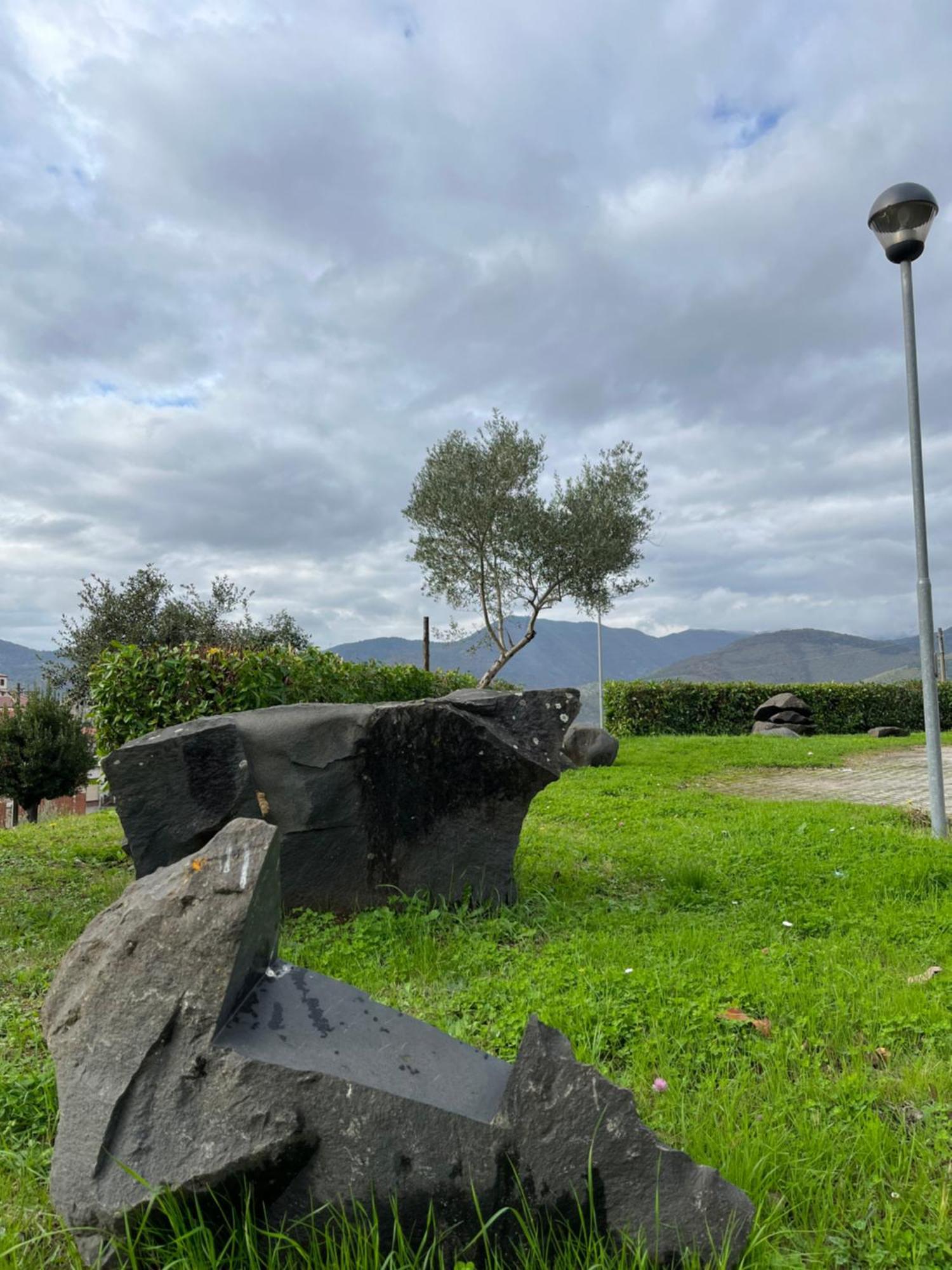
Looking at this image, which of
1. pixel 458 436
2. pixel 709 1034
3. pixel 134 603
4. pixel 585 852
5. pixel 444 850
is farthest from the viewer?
pixel 134 603

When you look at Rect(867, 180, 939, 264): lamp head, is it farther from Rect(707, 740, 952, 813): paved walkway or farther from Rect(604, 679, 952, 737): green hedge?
Rect(604, 679, 952, 737): green hedge

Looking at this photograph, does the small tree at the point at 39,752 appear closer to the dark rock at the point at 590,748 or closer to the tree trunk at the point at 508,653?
the dark rock at the point at 590,748

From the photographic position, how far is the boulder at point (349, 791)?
5707 millimetres

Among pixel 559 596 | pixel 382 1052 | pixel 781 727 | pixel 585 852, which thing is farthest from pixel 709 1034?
pixel 559 596

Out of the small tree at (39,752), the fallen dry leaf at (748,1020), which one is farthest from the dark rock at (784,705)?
the fallen dry leaf at (748,1020)

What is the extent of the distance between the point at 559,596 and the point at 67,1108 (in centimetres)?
2487

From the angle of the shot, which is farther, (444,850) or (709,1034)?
(444,850)

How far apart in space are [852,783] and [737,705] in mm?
12080

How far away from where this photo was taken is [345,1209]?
221 centimetres

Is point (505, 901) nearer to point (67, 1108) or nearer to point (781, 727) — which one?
point (67, 1108)

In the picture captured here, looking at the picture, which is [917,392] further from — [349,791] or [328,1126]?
[328,1126]

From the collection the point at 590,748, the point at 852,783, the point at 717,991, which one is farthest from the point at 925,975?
the point at 590,748

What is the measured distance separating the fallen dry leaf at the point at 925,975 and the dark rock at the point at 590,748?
10850 millimetres

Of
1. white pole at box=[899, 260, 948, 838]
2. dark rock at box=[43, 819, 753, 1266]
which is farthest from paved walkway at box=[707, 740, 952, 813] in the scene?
dark rock at box=[43, 819, 753, 1266]
